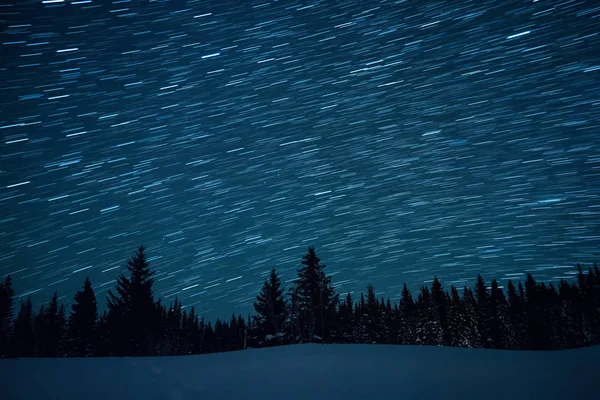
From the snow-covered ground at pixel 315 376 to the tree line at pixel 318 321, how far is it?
87.4 ft

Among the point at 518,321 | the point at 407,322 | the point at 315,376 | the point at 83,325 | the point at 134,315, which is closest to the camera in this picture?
the point at 315,376

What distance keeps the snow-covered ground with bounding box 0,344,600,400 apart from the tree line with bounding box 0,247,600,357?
26641mm

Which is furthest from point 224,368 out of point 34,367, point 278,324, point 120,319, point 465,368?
point 278,324

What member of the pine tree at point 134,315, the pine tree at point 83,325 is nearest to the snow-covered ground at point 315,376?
the pine tree at point 134,315

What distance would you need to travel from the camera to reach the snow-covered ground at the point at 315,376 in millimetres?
8688

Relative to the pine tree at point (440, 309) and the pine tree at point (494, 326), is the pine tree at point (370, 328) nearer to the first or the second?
the pine tree at point (440, 309)

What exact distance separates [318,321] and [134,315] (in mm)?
22334

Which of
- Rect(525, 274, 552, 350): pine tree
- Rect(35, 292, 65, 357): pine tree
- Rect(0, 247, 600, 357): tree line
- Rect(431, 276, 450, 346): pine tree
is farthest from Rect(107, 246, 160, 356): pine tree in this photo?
Rect(525, 274, 552, 350): pine tree

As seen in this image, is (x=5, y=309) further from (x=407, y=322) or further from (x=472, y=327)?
(x=472, y=327)

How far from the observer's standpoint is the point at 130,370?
1002cm

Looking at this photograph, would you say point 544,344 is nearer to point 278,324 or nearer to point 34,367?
point 278,324

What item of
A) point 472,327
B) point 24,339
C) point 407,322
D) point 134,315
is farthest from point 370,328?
point 24,339

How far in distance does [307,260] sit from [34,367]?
3358 centimetres

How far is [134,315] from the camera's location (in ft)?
114
